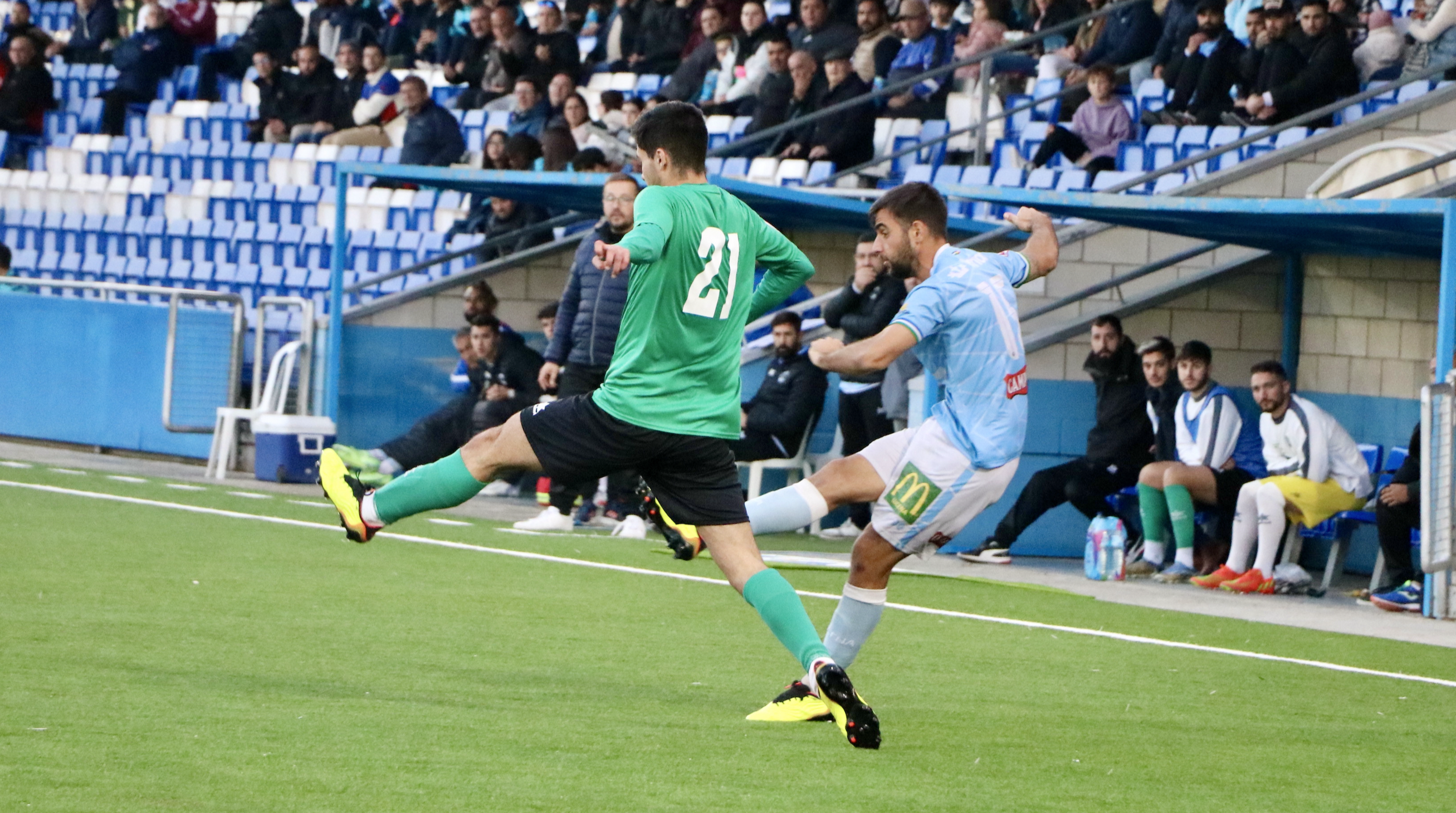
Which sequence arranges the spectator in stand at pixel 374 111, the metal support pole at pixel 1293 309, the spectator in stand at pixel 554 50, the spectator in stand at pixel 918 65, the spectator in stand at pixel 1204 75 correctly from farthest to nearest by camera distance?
the spectator in stand at pixel 374 111 < the spectator in stand at pixel 554 50 < the spectator in stand at pixel 918 65 < the spectator in stand at pixel 1204 75 < the metal support pole at pixel 1293 309

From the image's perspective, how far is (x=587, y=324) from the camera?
11.9 m

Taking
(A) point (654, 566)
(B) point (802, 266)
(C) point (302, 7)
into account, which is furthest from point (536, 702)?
(C) point (302, 7)

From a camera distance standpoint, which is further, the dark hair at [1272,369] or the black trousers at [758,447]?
the black trousers at [758,447]

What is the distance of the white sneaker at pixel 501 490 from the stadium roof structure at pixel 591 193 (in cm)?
219

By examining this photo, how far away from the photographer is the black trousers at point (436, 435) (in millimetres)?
14781

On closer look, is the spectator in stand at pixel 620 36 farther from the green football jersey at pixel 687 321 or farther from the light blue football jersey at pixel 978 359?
the green football jersey at pixel 687 321

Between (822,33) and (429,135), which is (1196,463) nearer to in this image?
(822,33)

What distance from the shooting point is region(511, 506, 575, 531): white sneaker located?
41.0 feet

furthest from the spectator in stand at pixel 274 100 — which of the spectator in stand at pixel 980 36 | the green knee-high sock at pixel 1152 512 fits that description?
the green knee-high sock at pixel 1152 512

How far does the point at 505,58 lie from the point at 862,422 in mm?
8955

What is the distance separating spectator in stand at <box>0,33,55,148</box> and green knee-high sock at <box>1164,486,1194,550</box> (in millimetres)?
17059

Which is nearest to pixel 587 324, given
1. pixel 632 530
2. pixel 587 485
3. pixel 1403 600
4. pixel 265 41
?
pixel 632 530

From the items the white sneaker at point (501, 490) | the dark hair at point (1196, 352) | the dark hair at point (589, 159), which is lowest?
the white sneaker at point (501, 490)

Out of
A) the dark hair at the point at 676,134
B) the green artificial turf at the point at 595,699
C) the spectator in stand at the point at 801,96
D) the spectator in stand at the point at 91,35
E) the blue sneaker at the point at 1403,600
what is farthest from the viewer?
the spectator in stand at the point at 91,35
